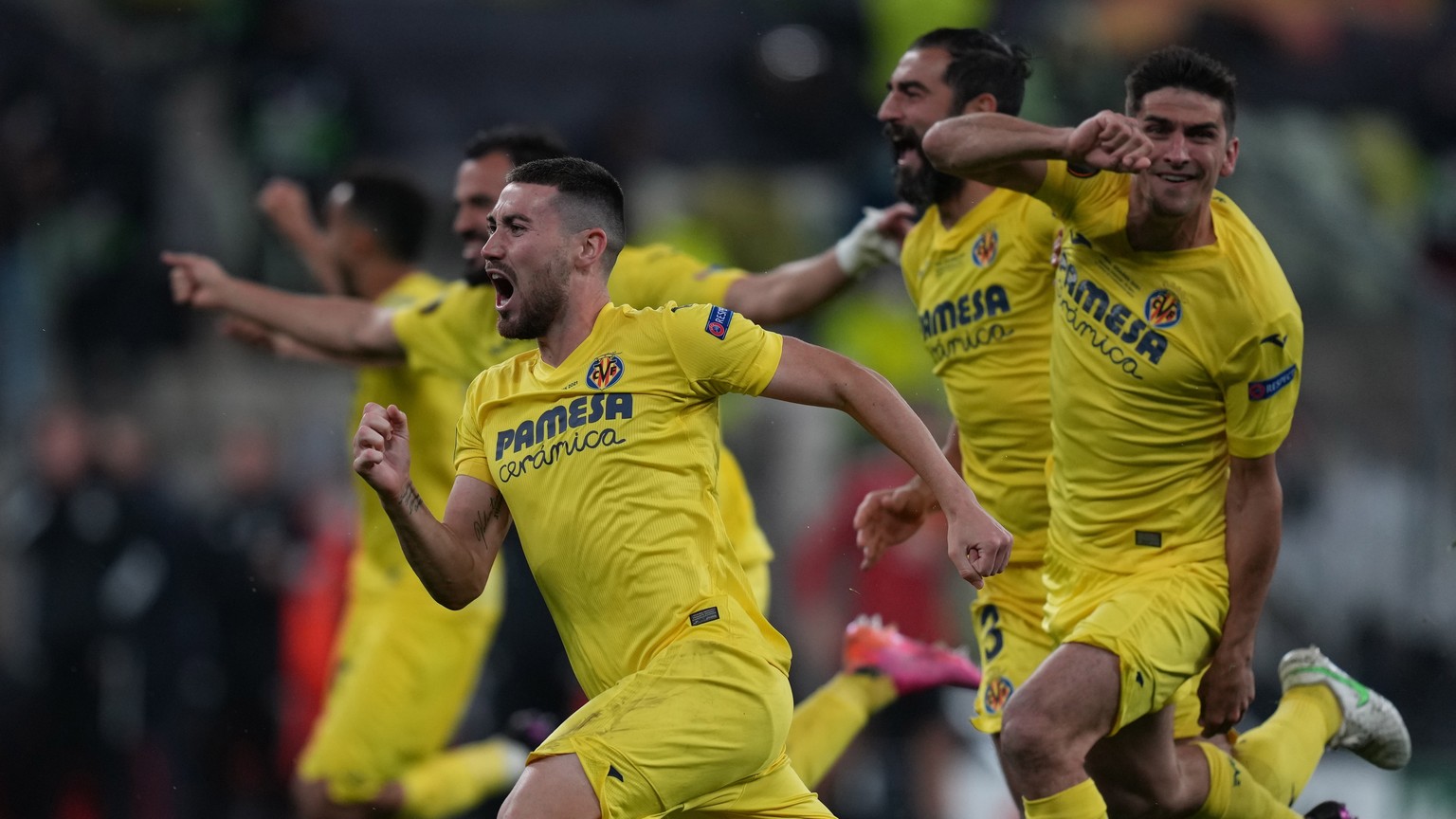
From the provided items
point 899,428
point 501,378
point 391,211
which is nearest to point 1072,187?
point 899,428

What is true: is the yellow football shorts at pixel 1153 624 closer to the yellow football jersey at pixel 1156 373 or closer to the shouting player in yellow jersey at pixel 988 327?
the yellow football jersey at pixel 1156 373

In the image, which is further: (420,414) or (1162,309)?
(420,414)

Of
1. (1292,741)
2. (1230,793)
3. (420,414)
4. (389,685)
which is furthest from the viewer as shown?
(389,685)

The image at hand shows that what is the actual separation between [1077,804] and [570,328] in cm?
181

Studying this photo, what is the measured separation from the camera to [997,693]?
6.11 metres

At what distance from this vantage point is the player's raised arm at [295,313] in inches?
277

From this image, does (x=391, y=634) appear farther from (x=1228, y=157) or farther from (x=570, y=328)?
(x=1228, y=157)

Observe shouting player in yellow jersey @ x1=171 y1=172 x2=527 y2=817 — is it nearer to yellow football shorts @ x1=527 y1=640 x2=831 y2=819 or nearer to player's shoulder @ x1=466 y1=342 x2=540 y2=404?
player's shoulder @ x1=466 y1=342 x2=540 y2=404

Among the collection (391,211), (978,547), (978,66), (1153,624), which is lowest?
(1153,624)

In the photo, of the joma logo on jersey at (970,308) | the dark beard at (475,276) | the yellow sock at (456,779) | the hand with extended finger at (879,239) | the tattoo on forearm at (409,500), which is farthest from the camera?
the yellow sock at (456,779)

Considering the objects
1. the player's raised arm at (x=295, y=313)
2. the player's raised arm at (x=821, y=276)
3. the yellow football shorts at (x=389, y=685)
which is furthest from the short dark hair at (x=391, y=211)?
the player's raised arm at (x=821, y=276)

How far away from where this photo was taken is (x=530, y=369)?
5.07 m

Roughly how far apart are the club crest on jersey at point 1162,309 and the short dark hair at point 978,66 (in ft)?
3.42

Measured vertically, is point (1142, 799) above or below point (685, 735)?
below
